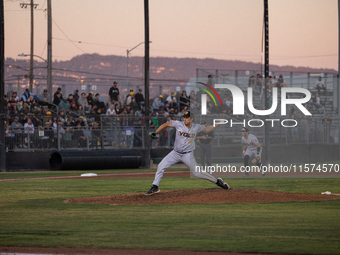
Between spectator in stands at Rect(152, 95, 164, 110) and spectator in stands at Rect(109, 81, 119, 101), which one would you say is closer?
Result: spectator in stands at Rect(109, 81, 119, 101)

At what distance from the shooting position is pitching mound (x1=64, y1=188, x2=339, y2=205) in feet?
42.3

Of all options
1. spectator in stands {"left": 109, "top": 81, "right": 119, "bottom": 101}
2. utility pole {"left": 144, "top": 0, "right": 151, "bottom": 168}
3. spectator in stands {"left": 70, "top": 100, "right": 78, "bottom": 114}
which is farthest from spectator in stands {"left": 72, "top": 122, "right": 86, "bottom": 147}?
spectator in stands {"left": 109, "top": 81, "right": 119, "bottom": 101}

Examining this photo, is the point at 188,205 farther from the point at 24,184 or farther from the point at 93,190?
the point at 24,184

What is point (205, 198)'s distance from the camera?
1317 centimetres

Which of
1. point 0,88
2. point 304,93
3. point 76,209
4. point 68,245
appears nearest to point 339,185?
point 304,93

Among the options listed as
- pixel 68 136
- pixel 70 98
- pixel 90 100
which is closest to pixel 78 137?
pixel 68 136

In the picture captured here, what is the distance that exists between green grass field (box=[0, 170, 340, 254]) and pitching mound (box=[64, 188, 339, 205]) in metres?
0.64

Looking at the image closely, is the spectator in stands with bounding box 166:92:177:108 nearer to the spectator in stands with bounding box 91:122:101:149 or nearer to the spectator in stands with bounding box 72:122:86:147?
the spectator in stands with bounding box 91:122:101:149

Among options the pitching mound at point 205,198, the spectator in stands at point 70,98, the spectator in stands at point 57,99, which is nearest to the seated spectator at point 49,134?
the spectator in stands at point 57,99

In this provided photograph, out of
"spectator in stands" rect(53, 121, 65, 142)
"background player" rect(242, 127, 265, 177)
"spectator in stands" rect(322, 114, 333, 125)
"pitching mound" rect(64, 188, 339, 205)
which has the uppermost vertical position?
"spectator in stands" rect(322, 114, 333, 125)

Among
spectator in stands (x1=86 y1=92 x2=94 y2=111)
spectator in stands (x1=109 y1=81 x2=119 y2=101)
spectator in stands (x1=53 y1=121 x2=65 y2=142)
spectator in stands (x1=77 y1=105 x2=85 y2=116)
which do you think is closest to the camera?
spectator in stands (x1=53 y1=121 x2=65 y2=142)

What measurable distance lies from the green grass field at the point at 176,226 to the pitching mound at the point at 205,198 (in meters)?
0.64

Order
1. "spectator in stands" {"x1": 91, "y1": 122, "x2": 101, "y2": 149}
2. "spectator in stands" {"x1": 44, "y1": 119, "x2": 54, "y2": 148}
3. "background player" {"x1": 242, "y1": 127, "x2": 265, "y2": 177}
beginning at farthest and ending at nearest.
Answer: "spectator in stands" {"x1": 91, "y1": 122, "x2": 101, "y2": 149} → "spectator in stands" {"x1": 44, "y1": 119, "x2": 54, "y2": 148} → "background player" {"x1": 242, "y1": 127, "x2": 265, "y2": 177}

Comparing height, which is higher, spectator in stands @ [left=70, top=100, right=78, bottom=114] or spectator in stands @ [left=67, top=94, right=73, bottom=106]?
spectator in stands @ [left=67, top=94, right=73, bottom=106]
